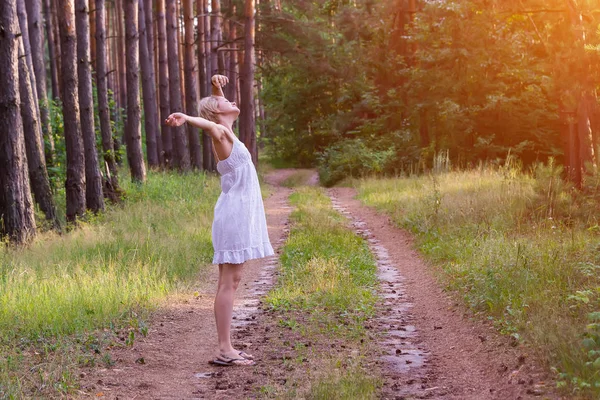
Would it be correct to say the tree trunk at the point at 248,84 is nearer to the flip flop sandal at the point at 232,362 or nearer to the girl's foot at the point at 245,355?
the girl's foot at the point at 245,355

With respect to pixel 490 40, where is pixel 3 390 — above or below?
below

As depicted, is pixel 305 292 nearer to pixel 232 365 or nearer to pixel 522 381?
pixel 232 365

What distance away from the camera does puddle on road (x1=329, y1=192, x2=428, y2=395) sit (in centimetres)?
593

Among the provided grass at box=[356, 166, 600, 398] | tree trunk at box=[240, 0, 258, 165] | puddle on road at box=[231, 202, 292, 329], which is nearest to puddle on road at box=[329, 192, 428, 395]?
grass at box=[356, 166, 600, 398]

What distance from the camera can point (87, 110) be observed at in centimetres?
1577

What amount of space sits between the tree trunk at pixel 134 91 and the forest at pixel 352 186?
6cm

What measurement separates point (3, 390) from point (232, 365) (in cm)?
190

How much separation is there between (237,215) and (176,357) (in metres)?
1.50

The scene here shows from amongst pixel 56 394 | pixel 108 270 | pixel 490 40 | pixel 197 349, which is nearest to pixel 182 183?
pixel 490 40

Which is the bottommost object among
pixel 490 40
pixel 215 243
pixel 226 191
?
pixel 215 243

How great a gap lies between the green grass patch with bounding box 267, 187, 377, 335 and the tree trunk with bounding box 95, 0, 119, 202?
6213mm

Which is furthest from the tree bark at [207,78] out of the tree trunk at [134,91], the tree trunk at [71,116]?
the tree trunk at [71,116]

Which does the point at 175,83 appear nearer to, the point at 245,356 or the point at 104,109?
the point at 104,109

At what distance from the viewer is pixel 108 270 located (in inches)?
357
